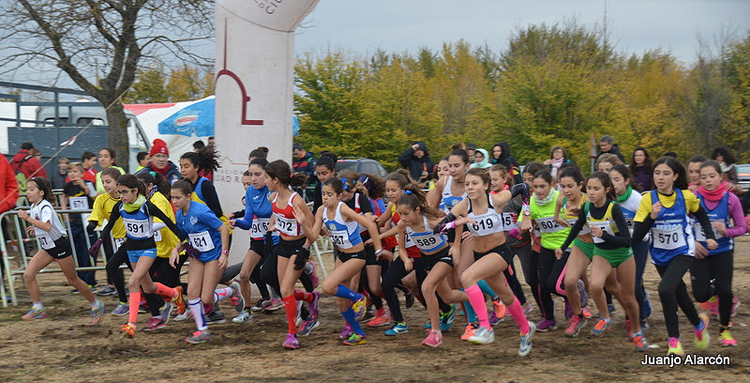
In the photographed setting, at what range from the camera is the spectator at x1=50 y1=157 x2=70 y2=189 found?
13.6 metres

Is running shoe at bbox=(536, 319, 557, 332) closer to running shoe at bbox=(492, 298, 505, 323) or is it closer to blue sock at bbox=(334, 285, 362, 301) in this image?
running shoe at bbox=(492, 298, 505, 323)

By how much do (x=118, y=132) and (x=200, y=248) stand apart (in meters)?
9.69

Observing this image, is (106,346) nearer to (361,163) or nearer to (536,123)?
(361,163)

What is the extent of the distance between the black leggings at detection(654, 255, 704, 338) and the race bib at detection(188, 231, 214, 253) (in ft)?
13.9

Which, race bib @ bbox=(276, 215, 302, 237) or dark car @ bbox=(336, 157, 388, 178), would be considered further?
dark car @ bbox=(336, 157, 388, 178)

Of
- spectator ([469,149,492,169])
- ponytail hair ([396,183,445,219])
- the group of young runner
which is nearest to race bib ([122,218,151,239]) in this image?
the group of young runner

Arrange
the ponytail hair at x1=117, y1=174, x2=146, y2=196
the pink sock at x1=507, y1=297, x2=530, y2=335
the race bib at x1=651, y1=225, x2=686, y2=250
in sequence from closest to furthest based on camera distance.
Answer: the race bib at x1=651, y1=225, x2=686, y2=250
the pink sock at x1=507, y1=297, x2=530, y2=335
the ponytail hair at x1=117, y1=174, x2=146, y2=196

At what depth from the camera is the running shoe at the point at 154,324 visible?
775 centimetres

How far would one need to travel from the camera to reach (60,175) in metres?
14.3

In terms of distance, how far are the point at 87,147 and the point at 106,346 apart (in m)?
10.6

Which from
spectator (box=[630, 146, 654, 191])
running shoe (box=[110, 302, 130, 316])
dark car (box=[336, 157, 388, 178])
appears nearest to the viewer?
running shoe (box=[110, 302, 130, 316])

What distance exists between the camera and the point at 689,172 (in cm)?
777

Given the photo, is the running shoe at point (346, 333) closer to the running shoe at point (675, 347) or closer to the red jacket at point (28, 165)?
the running shoe at point (675, 347)

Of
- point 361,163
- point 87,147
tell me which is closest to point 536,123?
point 361,163
